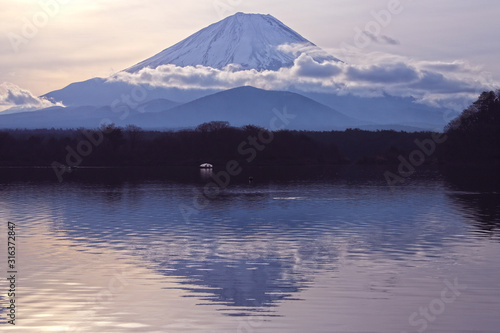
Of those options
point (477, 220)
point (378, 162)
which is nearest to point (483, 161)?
point (378, 162)

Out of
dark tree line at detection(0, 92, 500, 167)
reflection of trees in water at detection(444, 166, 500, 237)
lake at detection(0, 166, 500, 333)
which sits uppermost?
dark tree line at detection(0, 92, 500, 167)

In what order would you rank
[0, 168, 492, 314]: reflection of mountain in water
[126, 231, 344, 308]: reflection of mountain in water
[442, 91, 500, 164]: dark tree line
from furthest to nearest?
[442, 91, 500, 164]: dark tree line
[0, 168, 492, 314]: reflection of mountain in water
[126, 231, 344, 308]: reflection of mountain in water

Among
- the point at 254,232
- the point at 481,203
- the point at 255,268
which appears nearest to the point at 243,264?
the point at 255,268

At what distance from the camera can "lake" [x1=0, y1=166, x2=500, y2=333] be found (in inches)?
574

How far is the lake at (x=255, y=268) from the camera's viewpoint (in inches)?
574

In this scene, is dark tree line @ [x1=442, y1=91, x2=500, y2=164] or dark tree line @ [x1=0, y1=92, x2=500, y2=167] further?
dark tree line @ [x1=0, y1=92, x2=500, y2=167]

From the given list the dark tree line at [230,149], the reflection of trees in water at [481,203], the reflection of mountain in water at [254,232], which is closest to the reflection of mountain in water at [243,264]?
the reflection of mountain in water at [254,232]

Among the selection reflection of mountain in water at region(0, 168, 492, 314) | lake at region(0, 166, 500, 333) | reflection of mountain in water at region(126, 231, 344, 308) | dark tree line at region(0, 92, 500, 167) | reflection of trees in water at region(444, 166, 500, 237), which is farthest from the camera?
dark tree line at region(0, 92, 500, 167)

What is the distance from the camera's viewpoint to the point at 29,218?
3406 centimetres

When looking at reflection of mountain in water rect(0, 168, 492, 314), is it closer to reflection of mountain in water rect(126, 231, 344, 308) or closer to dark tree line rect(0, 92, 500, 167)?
reflection of mountain in water rect(126, 231, 344, 308)

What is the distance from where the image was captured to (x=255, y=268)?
20.1m

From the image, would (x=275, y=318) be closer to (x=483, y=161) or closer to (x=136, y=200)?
(x=136, y=200)

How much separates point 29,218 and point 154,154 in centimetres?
8578

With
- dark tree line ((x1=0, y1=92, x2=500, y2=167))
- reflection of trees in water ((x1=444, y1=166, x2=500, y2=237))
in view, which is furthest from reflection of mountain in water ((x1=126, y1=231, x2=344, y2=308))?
dark tree line ((x1=0, y1=92, x2=500, y2=167))
